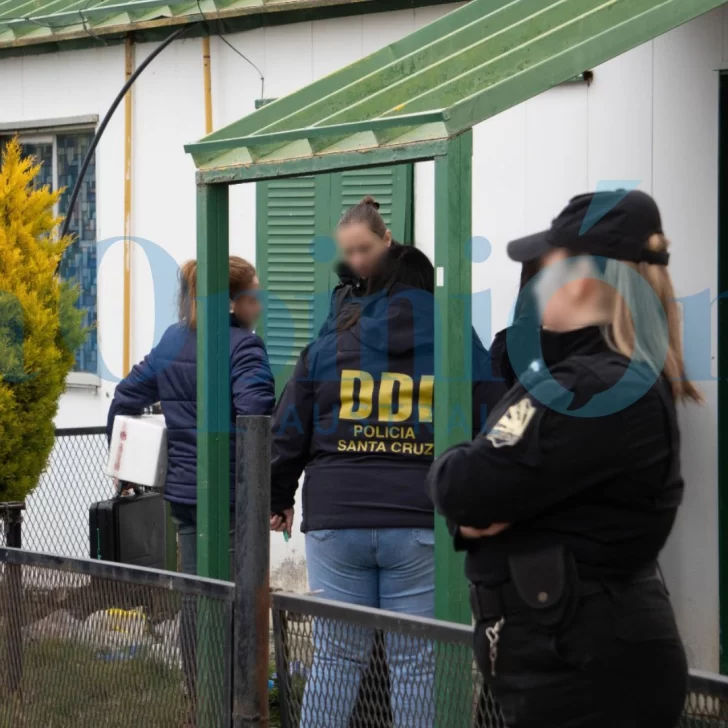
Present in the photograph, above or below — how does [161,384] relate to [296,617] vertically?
above

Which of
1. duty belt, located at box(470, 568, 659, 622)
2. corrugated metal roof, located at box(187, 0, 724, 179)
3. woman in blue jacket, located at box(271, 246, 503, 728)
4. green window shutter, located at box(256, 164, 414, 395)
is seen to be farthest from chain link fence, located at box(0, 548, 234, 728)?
green window shutter, located at box(256, 164, 414, 395)

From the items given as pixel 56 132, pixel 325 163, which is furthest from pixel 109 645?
pixel 56 132

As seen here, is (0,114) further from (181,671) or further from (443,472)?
(443,472)

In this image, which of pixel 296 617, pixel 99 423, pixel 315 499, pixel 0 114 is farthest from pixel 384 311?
pixel 0 114

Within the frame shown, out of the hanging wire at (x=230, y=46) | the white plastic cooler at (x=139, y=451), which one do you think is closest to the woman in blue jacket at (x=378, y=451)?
the white plastic cooler at (x=139, y=451)

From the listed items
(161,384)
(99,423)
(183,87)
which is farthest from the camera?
(99,423)

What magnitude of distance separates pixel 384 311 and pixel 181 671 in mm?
1199

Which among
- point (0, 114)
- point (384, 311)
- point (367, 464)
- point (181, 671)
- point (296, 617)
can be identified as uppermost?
point (0, 114)

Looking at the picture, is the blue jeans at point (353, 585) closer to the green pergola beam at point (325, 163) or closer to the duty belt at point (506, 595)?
the duty belt at point (506, 595)

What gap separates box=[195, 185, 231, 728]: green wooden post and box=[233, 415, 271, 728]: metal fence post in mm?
994

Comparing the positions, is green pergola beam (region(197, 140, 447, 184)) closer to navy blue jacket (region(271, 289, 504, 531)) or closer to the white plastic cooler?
navy blue jacket (region(271, 289, 504, 531))

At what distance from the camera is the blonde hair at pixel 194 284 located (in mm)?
4582

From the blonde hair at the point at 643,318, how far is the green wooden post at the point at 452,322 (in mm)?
1193

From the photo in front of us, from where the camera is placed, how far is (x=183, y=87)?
21.6 feet
